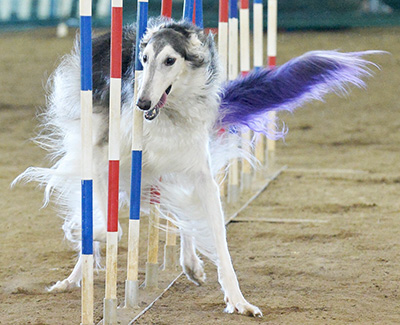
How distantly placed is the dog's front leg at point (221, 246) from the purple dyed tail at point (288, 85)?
0.37 meters

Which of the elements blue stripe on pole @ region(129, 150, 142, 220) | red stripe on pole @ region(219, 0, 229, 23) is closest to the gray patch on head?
blue stripe on pole @ region(129, 150, 142, 220)

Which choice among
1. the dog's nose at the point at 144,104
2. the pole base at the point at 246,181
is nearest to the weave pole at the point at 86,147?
the dog's nose at the point at 144,104

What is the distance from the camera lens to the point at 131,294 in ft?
11.9

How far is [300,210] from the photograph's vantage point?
5.91 metres

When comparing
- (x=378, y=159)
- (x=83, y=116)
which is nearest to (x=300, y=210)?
(x=378, y=159)

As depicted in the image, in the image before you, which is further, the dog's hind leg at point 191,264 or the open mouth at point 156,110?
the dog's hind leg at point 191,264

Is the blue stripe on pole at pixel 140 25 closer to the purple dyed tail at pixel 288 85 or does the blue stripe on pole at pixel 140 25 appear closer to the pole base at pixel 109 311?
the purple dyed tail at pixel 288 85

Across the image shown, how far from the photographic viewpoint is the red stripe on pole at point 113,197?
3234mm

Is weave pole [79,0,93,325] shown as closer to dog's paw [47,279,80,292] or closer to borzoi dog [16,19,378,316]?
borzoi dog [16,19,378,316]

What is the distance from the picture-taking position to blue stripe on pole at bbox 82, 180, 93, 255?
3.10 meters

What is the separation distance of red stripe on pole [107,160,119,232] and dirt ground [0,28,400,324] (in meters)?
0.53

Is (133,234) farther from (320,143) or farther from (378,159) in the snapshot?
(320,143)

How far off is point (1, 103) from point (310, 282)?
8258 millimetres

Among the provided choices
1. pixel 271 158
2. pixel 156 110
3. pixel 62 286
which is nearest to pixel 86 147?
pixel 156 110
